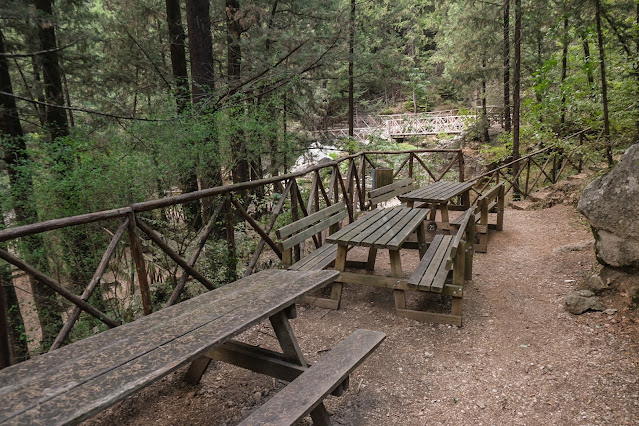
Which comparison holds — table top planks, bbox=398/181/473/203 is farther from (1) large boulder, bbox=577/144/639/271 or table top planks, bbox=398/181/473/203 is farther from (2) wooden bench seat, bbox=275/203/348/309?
(1) large boulder, bbox=577/144/639/271

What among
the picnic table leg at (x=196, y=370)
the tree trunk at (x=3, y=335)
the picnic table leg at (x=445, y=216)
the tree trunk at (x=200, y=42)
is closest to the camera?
the tree trunk at (x=3, y=335)

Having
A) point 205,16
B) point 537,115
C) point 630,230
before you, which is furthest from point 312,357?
point 537,115

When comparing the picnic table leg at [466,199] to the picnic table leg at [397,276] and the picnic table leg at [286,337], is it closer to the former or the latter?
the picnic table leg at [397,276]

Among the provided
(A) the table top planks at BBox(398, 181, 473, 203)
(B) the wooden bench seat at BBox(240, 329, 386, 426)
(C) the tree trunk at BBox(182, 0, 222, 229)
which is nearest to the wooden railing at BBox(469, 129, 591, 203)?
(A) the table top planks at BBox(398, 181, 473, 203)

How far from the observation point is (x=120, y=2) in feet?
33.6

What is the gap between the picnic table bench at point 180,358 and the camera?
4.66 ft

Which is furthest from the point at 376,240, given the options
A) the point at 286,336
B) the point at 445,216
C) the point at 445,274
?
the point at 445,216

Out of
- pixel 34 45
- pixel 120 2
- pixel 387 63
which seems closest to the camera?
pixel 34 45

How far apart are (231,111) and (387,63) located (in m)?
6.54

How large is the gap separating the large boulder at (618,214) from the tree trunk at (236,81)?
439cm

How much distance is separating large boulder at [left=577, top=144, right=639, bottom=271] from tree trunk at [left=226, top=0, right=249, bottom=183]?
439 centimetres

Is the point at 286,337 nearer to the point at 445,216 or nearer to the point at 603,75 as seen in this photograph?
the point at 445,216

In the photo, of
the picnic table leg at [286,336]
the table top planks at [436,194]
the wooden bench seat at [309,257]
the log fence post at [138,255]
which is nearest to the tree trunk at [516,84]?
the table top planks at [436,194]

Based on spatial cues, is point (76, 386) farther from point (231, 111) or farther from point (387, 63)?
point (387, 63)
